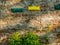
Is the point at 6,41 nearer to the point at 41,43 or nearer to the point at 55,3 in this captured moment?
the point at 41,43

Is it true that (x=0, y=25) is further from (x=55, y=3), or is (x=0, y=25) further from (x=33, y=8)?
(x=55, y=3)

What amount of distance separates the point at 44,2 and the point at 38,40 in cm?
77

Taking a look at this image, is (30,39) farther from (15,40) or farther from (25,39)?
(15,40)

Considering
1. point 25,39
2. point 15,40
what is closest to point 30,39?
point 25,39

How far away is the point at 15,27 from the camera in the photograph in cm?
314

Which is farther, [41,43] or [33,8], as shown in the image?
[33,8]

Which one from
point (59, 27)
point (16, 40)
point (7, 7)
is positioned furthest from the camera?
point (7, 7)

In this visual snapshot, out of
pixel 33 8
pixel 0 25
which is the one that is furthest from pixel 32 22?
pixel 0 25

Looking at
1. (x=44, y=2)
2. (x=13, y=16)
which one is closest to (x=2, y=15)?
(x=13, y=16)

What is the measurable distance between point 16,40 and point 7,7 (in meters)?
0.72

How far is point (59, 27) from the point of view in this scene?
10.2 ft

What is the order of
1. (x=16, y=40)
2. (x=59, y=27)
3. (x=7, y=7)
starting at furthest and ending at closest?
(x=7, y=7), (x=59, y=27), (x=16, y=40)

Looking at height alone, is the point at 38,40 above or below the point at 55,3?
below

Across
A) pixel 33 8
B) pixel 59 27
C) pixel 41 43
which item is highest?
pixel 33 8
